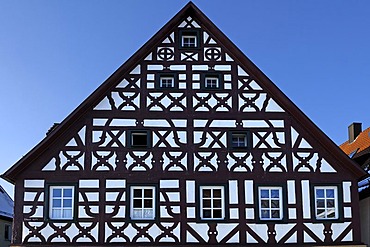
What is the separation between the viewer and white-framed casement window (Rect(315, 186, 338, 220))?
69.3 ft

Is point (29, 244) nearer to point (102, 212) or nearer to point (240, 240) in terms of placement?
point (102, 212)

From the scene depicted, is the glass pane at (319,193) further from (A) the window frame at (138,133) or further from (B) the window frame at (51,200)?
(B) the window frame at (51,200)

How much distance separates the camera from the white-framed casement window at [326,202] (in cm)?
2111

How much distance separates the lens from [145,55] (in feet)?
72.3

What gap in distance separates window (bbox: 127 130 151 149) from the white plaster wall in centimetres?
807

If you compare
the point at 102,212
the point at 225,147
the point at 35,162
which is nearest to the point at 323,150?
the point at 225,147

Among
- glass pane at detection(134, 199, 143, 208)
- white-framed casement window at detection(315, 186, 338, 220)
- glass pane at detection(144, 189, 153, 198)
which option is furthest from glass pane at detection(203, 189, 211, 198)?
white-framed casement window at detection(315, 186, 338, 220)

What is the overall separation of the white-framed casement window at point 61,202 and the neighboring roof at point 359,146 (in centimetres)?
1150

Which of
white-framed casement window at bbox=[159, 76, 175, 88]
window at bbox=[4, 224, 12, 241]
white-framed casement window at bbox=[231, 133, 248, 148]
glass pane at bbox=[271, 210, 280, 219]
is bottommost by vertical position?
window at bbox=[4, 224, 12, 241]

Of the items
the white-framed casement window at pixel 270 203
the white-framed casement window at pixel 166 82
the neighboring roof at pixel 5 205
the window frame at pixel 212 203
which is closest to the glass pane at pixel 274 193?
the white-framed casement window at pixel 270 203

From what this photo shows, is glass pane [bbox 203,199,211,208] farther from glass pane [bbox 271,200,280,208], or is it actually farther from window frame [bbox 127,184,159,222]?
glass pane [bbox 271,200,280,208]

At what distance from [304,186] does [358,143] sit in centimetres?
711

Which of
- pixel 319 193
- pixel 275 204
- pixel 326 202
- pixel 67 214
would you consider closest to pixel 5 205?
pixel 67 214

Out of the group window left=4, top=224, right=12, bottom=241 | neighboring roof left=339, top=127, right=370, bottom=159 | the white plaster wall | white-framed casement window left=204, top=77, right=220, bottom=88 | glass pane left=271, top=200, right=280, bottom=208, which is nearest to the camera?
glass pane left=271, top=200, right=280, bottom=208
